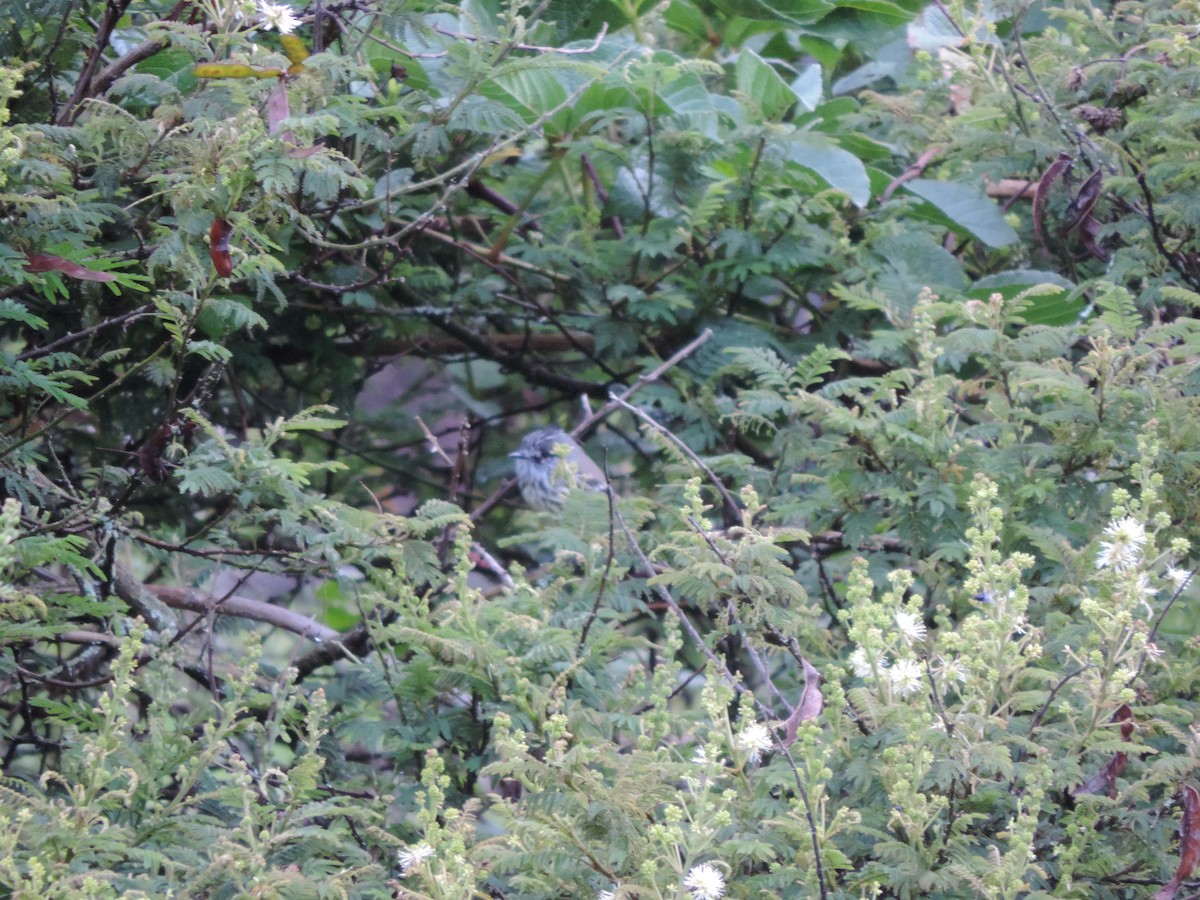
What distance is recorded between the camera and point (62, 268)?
1908mm

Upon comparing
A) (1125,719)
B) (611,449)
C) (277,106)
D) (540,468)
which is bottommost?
(540,468)

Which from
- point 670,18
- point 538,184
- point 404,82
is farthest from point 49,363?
point 670,18

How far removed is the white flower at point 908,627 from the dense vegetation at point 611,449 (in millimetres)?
13

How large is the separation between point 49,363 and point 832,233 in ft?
6.74

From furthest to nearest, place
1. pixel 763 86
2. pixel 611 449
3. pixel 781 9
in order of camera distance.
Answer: pixel 611 449, pixel 781 9, pixel 763 86

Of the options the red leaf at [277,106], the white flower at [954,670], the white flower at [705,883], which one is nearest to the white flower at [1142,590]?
the white flower at [954,670]

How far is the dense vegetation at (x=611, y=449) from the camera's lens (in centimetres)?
166

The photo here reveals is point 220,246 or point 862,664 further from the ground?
point 220,246

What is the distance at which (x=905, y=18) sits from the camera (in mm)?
3578

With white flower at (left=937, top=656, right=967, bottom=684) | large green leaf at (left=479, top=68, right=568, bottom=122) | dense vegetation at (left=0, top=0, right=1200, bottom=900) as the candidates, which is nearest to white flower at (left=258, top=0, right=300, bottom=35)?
dense vegetation at (left=0, top=0, right=1200, bottom=900)

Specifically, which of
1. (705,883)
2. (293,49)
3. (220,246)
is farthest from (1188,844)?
(293,49)

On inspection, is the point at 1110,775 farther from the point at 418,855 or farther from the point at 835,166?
the point at 835,166

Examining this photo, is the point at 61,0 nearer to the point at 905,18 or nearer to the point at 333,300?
the point at 333,300

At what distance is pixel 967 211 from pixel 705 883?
7.74ft
